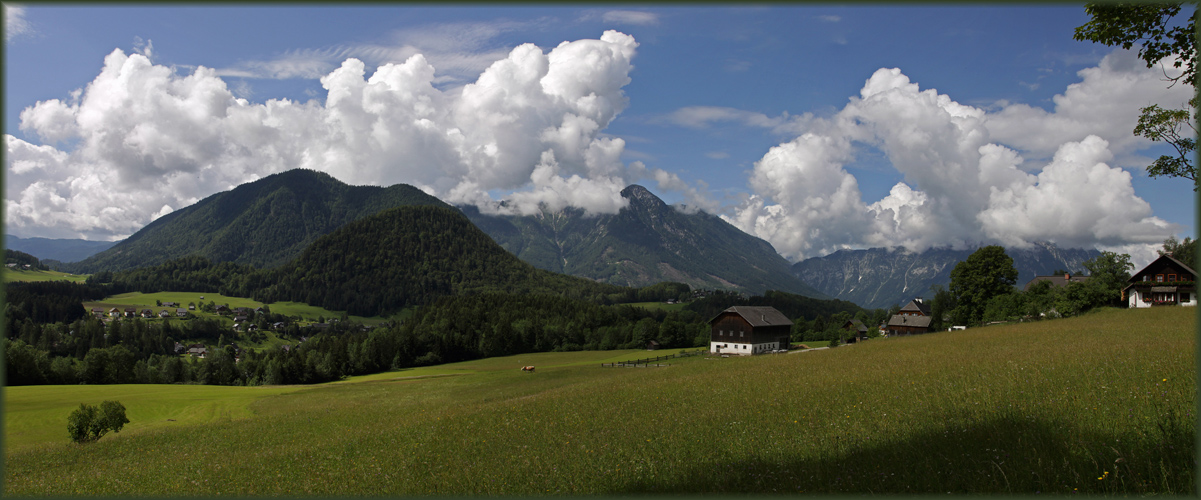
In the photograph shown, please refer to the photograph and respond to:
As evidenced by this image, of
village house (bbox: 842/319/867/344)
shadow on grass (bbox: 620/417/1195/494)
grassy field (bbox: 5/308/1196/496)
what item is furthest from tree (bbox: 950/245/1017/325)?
shadow on grass (bbox: 620/417/1195/494)

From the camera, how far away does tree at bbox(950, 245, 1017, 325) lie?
6009 centimetres

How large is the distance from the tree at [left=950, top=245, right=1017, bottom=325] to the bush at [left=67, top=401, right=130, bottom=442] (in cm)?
7507

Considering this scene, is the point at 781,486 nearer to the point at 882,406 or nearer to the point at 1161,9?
the point at 882,406

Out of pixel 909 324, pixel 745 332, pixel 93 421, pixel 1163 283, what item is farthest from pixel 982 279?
pixel 93 421

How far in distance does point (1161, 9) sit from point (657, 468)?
9.74 meters

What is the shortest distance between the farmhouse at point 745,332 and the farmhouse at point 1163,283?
3823 cm

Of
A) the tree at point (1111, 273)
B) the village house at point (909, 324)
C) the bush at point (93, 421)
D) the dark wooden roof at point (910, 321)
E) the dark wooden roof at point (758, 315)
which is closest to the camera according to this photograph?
the bush at point (93, 421)

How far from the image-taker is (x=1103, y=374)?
34.4 ft

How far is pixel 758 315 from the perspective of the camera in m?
76.0

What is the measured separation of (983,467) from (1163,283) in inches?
2807

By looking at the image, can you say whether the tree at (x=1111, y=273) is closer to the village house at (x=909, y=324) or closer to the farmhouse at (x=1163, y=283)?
the farmhouse at (x=1163, y=283)

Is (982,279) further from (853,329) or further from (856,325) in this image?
(856,325)

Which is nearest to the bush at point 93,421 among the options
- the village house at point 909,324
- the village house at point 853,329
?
the village house at point 853,329

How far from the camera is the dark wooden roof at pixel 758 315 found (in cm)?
7394
